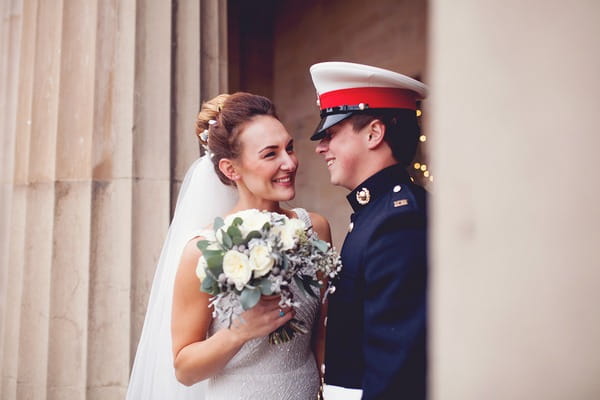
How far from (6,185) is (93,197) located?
1.16 meters

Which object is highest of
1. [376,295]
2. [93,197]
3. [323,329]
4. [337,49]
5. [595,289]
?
[337,49]

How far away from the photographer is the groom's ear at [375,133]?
81.5 inches

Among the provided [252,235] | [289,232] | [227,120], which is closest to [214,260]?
[252,235]

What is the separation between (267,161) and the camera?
97.1 inches

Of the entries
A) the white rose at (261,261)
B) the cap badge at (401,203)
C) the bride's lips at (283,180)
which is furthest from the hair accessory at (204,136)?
the cap badge at (401,203)

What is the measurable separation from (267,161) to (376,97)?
25.2 inches

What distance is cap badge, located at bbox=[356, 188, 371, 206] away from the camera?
206cm

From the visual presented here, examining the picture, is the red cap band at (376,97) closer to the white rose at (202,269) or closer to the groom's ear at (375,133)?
the groom's ear at (375,133)

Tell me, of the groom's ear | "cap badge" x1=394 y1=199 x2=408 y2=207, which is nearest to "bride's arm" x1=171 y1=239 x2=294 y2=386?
"cap badge" x1=394 y1=199 x2=408 y2=207

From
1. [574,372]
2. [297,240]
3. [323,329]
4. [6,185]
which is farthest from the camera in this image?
[6,185]

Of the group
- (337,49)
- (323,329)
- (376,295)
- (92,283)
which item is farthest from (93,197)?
(337,49)

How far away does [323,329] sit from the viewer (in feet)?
8.63

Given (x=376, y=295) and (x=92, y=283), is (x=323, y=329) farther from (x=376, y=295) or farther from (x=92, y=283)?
(x=92, y=283)

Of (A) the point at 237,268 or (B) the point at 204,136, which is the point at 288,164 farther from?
(A) the point at 237,268
